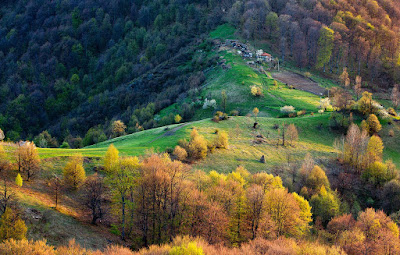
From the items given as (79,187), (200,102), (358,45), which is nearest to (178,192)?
(79,187)

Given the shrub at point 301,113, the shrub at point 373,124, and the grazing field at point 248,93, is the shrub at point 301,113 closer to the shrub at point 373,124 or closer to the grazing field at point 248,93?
the grazing field at point 248,93

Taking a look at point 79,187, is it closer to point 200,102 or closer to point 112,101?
point 200,102

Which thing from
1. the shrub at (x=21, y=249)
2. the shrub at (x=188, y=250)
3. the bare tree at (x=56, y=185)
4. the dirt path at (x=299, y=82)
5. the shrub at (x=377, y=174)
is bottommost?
the shrub at (x=377, y=174)

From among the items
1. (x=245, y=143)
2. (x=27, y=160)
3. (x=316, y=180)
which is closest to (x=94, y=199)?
(x=27, y=160)

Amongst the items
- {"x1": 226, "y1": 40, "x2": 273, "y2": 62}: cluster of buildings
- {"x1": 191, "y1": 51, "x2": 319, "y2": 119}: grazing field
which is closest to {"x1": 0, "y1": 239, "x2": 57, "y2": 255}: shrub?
{"x1": 191, "y1": 51, "x2": 319, "y2": 119}: grazing field

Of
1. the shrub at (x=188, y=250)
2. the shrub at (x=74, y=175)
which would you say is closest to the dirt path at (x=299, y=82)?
the shrub at (x=74, y=175)

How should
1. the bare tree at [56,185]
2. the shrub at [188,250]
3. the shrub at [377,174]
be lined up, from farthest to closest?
the shrub at [377,174] < the bare tree at [56,185] < the shrub at [188,250]
